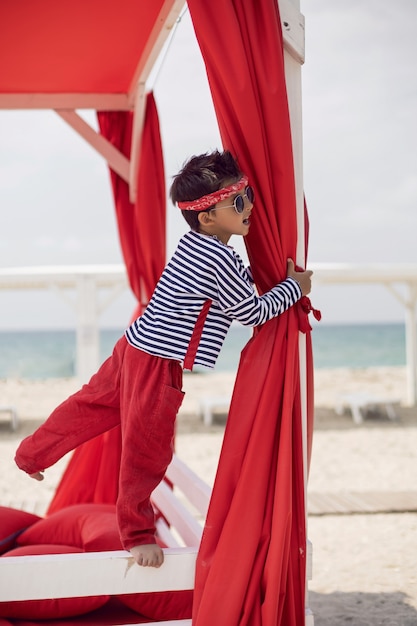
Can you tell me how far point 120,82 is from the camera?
4.30 metres

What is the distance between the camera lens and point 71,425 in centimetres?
263

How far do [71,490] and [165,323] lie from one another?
2.18 m

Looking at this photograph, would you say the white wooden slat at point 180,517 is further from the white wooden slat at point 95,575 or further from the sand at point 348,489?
the sand at point 348,489

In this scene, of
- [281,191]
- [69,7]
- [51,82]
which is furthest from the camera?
[51,82]

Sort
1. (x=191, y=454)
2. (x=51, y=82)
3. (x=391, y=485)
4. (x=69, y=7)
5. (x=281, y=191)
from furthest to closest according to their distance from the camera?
(x=191, y=454) → (x=391, y=485) → (x=51, y=82) → (x=69, y=7) → (x=281, y=191)

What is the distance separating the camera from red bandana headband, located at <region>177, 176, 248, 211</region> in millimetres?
2348

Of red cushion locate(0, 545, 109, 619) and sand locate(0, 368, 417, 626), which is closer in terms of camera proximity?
red cushion locate(0, 545, 109, 619)

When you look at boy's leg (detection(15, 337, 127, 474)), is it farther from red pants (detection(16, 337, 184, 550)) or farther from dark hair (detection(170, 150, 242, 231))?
dark hair (detection(170, 150, 242, 231))

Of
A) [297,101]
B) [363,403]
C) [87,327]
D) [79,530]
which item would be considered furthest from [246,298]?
[363,403]

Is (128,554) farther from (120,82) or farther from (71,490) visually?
(120,82)

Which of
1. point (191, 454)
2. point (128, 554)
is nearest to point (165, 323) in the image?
point (128, 554)

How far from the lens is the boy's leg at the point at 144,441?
2.38m

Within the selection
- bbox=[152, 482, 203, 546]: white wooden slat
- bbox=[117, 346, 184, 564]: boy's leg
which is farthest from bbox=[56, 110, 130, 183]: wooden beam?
bbox=[117, 346, 184, 564]: boy's leg

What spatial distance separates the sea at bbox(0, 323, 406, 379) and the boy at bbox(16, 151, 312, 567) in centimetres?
2807
